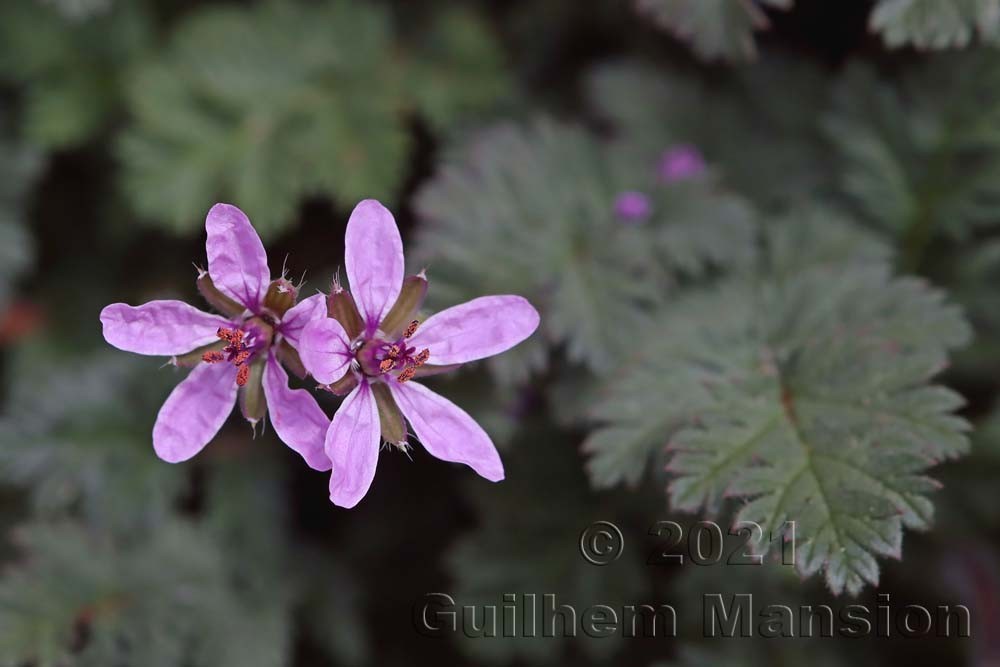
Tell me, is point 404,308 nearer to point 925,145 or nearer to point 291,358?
point 291,358

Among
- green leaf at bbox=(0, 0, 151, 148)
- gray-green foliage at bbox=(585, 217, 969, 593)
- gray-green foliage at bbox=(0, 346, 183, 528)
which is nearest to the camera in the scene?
gray-green foliage at bbox=(585, 217, 969, 593)

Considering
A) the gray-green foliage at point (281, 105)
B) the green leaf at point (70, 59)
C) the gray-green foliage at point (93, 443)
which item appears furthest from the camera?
the green leaf at point (70, 59)

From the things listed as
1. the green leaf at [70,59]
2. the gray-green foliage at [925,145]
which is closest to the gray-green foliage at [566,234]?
the gray-green foliage at [925,145]

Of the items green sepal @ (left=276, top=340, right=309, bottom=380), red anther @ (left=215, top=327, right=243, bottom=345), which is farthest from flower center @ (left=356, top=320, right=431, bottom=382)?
red anther @ (left=215, top=327, right=243, bottom=345)

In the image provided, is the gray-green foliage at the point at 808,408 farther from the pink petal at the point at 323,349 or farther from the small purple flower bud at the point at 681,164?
the pink petal at the point at 323,349

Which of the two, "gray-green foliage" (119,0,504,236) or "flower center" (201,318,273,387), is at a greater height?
"gray-green foliage" (119,0,504,236)

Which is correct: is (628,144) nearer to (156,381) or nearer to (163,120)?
(163,120)

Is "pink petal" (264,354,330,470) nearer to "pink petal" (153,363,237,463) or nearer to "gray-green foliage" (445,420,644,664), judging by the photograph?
"pink petal" (153,363,237,463)
